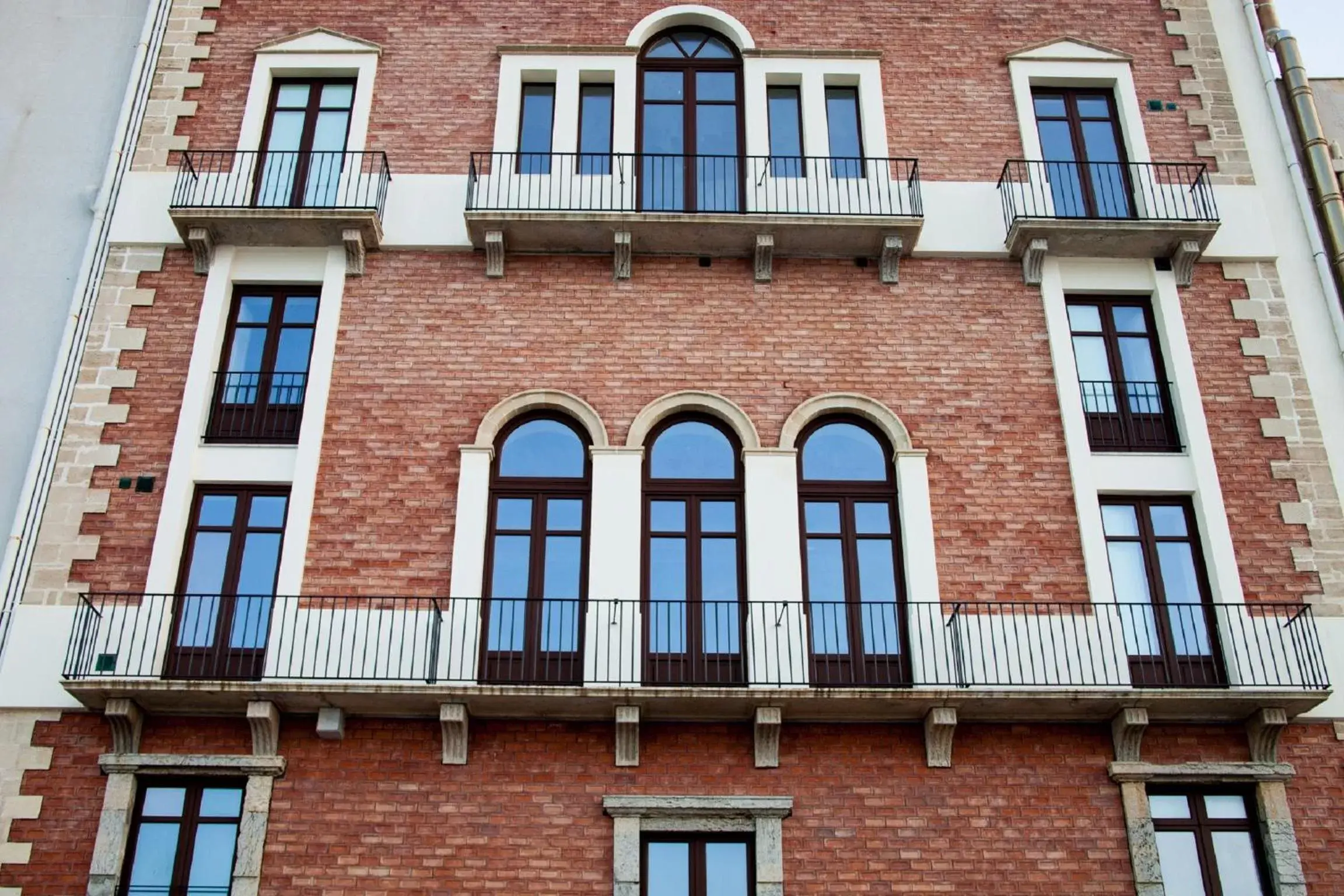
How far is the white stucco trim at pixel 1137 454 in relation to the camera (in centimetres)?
1566

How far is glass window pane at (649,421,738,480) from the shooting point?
53.5ft

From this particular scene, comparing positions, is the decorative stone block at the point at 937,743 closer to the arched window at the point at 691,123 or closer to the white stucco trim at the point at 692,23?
A: the arched window at the point at 691,123

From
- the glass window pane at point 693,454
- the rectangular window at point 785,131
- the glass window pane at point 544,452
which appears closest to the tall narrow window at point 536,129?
the rectangular window at point 785,131

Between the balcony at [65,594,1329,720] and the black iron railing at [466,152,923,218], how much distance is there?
5.32m

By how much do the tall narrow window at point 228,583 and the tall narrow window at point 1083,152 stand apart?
10451 mm

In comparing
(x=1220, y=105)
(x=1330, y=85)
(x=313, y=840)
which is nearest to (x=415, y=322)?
(x=313, y=840)

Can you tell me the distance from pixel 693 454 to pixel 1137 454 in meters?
5.26

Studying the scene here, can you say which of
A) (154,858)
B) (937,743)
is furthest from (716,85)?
(154,858)

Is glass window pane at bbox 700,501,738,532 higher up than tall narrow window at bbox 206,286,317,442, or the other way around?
tall narrow window at bbox 206,286,317,442

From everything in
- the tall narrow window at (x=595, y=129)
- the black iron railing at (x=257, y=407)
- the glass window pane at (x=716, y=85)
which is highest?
the glass window pane at (x=716, y=85)

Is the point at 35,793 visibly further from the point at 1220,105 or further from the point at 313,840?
the point at 1220,105

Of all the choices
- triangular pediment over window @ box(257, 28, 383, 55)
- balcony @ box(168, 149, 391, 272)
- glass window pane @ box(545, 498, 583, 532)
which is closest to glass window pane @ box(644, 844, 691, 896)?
glass window pane @ box(545, 498, 583, 532)

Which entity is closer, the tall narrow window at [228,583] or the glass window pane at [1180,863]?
the glass window pane at [1180,863]

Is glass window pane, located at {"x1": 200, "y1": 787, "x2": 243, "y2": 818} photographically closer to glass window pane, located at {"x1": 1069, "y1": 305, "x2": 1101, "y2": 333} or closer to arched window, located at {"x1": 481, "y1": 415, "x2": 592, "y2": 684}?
arched window, located at {"x1": 481, "y1": 415, "x2": 592, "y2": 684}
